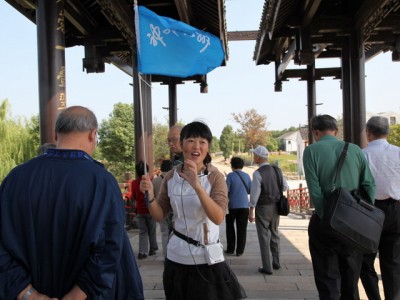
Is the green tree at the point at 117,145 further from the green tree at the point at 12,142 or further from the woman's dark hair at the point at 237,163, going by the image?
the woman's dark hair at the point at 237,163

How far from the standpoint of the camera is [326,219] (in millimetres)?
2898

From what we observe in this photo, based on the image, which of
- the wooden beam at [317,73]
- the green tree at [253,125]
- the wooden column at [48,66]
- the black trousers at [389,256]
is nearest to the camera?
the black trousers at [389,256]

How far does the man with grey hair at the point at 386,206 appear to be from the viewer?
3.49 meters

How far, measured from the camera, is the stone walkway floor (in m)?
4.35

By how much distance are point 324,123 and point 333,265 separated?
1.17 meters

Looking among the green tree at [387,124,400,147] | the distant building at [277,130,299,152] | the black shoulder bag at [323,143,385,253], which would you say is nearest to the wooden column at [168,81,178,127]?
the black shoulder bag at [323,143,385,253]

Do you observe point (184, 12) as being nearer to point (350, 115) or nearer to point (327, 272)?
point (350, 115)

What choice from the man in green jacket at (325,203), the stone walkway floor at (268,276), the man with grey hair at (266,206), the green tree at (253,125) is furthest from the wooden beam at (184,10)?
the green tree at (253,125)

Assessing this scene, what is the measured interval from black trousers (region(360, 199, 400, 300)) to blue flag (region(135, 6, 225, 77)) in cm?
207

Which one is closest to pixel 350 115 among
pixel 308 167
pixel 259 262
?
pixel 259 262

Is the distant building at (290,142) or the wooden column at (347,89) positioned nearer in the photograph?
the wooden column at (347,89)

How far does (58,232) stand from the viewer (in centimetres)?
170

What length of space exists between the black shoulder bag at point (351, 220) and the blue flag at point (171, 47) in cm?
144

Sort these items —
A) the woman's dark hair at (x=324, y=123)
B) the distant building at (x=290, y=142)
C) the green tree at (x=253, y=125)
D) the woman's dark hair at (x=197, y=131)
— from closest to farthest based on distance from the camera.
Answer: the woman's dark hair at (x=197, y=131)
the woman's dark hair at (x=324, y=123)
the green tree at (x=253, y=125)
the distant building at (x=290, y=142)
